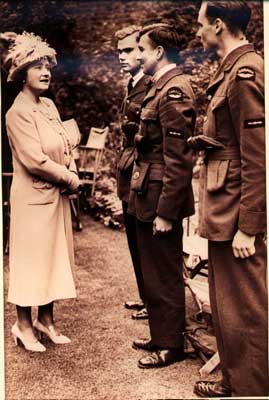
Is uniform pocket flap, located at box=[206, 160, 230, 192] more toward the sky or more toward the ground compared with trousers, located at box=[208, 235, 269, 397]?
more toward the sky

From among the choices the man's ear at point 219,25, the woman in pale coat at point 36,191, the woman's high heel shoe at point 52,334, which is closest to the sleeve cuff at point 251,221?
the man's ear at point 219,25

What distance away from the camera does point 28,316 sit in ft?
8.77

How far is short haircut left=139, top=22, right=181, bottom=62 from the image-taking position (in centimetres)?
238

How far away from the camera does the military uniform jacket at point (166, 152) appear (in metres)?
2.33

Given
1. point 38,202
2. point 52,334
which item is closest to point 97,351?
point 52,334

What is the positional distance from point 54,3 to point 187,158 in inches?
32.4

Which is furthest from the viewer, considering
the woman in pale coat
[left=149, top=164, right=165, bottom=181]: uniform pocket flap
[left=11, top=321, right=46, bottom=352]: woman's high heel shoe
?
[left=11, top=321, right=46, bottom=352]: woman's high heel shoe

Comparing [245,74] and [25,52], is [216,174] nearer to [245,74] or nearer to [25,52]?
[245,74]

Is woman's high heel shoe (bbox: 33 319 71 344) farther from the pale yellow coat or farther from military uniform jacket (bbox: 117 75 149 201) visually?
military uniform jacket (bbox: 117 75 149 201)

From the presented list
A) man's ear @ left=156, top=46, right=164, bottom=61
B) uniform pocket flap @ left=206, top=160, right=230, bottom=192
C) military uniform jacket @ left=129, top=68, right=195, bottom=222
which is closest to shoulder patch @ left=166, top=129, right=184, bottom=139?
military uniform jacket @ left=129, top=68, right=195, bottom=222

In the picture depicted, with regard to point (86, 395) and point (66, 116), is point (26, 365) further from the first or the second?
point (66, 116)

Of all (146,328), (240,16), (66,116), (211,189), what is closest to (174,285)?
(146,328)

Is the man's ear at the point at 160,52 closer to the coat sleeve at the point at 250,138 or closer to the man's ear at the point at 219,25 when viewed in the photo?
the man's ear at the point at 219,25

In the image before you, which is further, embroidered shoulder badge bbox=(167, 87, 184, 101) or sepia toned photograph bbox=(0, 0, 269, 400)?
embroidered shoulder badge bbox=(167, 87, 184, 101)
